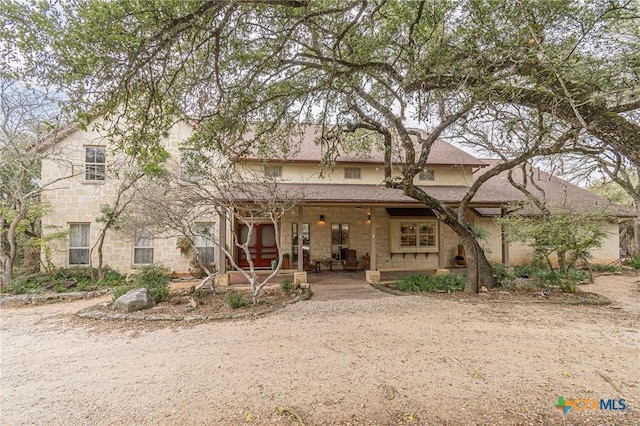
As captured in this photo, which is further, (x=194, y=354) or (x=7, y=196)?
(x=7, y=196)

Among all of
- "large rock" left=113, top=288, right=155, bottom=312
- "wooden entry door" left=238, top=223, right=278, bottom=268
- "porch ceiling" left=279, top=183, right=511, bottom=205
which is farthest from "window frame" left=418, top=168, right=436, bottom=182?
"large rock" left=113, top=288, right=155, bottom=312

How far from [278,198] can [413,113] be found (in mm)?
4145

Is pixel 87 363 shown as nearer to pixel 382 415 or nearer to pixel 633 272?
pixel 382 415

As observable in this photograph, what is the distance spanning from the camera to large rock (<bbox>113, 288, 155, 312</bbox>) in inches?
283

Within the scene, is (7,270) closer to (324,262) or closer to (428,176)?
(324,262)

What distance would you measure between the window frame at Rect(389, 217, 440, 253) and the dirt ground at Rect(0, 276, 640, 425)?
6.15 meters

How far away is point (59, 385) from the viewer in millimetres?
3934

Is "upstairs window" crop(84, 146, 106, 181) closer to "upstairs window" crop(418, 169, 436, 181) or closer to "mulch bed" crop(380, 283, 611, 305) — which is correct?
"mulch bed" crop(380, 283, 611, 305)

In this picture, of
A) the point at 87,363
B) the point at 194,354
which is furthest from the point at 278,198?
the point at 87,363

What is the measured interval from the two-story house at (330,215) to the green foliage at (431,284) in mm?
1697

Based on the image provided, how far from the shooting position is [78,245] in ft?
38.3

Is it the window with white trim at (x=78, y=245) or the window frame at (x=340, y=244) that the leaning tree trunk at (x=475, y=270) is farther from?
the window with white trim at (x=78, y=245)

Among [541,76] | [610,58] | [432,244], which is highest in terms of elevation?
[610,58]

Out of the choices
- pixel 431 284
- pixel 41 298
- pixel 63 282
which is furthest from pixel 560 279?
pixel 63 282
